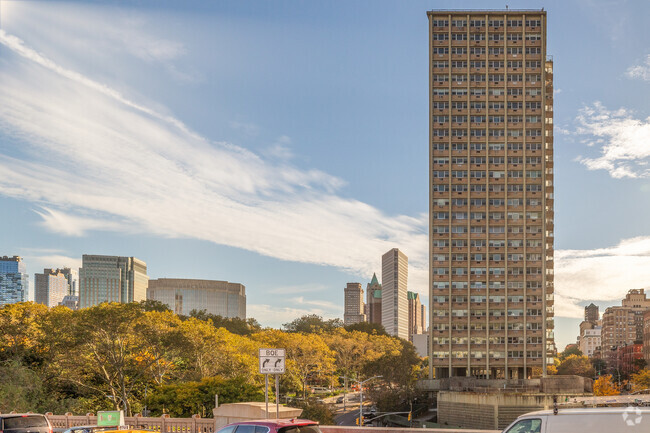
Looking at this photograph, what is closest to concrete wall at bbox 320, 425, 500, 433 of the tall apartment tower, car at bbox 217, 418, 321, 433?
car at bbox 217, 418, 321, 433

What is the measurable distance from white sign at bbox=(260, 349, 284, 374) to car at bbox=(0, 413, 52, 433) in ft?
28.3

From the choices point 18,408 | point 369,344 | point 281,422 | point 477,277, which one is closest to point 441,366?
point 477,277

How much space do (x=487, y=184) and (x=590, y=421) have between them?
89924 mm

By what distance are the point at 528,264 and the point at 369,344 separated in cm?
3542

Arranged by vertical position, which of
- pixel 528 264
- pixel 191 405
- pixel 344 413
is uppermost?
pixel 528 264

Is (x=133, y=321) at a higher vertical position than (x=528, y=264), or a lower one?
lower

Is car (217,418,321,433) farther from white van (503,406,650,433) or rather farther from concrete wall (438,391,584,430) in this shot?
concrete wall (438,391,584,430)

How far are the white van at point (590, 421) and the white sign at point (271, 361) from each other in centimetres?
790

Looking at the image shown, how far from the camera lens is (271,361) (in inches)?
752

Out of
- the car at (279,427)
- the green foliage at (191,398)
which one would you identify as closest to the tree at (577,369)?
the green foliage at (191,398)

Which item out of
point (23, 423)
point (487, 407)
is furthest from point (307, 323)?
point (23, 423)

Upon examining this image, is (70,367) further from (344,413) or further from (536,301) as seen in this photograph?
(536,301)

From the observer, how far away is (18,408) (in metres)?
39.7

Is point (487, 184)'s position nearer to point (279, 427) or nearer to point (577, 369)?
point (577, 369)
